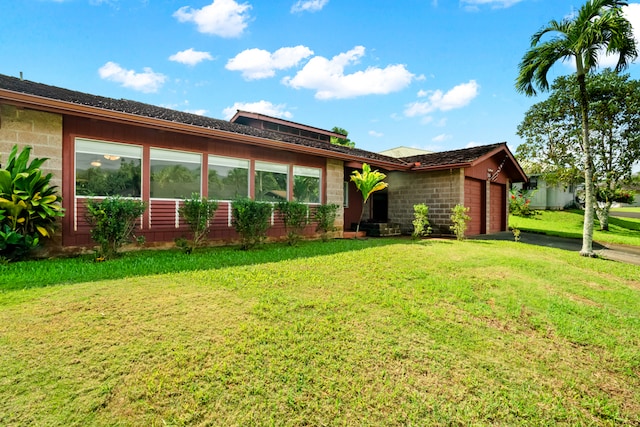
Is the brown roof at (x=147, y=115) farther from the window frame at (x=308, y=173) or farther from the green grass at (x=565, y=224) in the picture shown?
the green grass at (x=565, y=224)

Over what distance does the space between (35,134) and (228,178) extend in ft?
13.6

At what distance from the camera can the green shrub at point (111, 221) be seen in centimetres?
574

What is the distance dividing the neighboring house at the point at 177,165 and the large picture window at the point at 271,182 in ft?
0.11

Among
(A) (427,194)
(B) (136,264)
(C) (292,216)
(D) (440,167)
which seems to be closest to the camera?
(B) (136,264)

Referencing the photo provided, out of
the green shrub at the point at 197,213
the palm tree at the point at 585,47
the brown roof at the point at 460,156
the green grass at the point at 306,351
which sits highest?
the palm tree at the point at 585,47

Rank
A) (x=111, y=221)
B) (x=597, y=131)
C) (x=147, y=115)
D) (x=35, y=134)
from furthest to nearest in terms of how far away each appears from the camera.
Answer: (x=597, y=131) < (x=147, y=115) < (x=35, y=134) < (x=111, y=221)

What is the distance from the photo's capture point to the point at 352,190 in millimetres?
13047

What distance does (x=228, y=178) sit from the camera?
870 centimetres

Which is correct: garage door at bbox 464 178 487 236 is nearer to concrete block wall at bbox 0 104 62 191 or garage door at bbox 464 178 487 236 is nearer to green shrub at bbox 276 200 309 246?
green shrub at bbox 276 200 309 246

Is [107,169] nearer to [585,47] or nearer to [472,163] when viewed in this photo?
[472,163]

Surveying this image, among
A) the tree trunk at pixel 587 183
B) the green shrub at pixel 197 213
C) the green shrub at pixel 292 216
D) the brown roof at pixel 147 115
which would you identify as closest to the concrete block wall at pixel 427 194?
the brown roof at pixel 147 115

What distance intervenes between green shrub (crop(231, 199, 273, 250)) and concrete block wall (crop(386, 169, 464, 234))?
767cm

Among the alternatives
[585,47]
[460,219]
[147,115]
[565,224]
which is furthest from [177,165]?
[565,224]

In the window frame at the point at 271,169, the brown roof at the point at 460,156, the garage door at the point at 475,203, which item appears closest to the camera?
the window frame at the point at 271,169
